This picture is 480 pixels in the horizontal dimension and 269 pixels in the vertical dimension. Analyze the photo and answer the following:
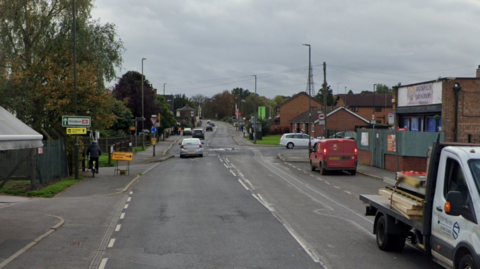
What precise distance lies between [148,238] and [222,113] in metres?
179

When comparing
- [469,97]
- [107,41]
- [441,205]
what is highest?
[107,41]

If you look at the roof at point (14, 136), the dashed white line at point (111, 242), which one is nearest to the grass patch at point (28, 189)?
the roof at point (14, 136)

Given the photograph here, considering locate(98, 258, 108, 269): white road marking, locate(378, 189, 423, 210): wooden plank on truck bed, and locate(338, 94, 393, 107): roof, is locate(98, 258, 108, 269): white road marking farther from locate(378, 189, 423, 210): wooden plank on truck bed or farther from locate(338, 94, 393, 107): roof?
locate(338, 94, 393, 107): roof

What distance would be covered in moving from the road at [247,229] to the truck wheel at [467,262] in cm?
195

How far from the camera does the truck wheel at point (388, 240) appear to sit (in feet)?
29.8

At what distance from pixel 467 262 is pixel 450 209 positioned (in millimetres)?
684

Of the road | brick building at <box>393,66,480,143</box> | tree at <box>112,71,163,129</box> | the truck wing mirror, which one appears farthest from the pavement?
tree at <box>112,71,163,129</box>

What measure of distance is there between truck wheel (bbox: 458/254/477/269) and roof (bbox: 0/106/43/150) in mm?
8380

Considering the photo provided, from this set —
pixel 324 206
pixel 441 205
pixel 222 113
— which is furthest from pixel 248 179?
pixel 222 113

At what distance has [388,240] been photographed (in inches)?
359

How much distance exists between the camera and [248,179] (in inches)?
935

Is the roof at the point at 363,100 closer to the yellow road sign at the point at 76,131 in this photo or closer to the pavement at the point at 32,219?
the pavement at the point at 32,219

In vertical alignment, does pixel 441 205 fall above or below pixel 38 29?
below

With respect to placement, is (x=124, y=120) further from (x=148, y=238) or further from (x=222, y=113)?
(x=222, y=113)
